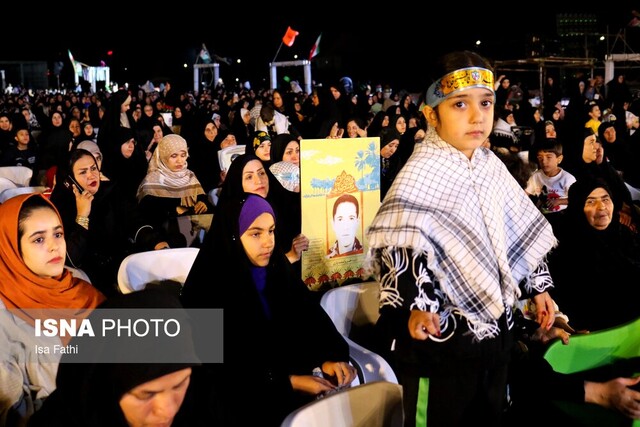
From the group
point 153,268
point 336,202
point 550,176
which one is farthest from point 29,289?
point 550,176

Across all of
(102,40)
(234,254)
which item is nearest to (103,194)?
(234,254)

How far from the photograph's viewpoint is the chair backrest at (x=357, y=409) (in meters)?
1.76

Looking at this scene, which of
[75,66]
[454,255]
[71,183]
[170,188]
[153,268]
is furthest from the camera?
[75,66]

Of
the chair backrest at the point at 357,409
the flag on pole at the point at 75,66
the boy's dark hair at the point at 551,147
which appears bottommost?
the chair backrest at the point at 357,409

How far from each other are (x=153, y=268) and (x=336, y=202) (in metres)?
0.95

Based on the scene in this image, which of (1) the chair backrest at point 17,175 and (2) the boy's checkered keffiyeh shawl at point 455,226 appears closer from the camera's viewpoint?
(2) the boy's checkered keffiyeh shawl at point 455,226

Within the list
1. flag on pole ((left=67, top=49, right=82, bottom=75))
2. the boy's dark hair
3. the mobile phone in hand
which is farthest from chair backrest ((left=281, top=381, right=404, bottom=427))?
flag on pole ((left=67, top=49, right=82, bottom=75))

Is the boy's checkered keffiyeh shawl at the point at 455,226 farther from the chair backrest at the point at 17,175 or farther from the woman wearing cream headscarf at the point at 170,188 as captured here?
the chair backrest at the point at 17,175

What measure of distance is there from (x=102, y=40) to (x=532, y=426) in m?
49.6

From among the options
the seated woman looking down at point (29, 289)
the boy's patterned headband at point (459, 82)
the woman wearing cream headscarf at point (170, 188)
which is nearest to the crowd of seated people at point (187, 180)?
the woman wearing cream headscarf at point (170, 188)

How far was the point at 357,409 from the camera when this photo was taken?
A: 186 centimetres

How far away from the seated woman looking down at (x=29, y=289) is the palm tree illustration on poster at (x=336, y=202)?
44.8 inches

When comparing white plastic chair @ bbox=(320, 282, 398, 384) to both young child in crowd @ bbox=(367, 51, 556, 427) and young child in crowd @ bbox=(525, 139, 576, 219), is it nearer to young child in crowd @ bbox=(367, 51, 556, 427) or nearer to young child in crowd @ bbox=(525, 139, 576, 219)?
young child in crowd @ bbox=(367, 51, 556, 427)

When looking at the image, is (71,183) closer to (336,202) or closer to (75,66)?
(336,202)
